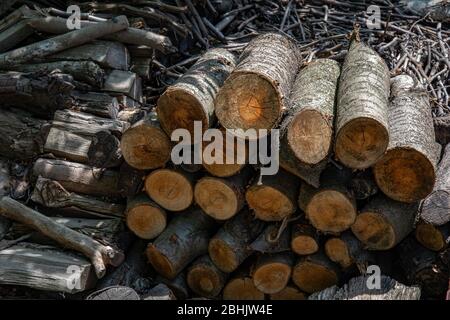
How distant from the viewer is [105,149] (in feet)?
17.0

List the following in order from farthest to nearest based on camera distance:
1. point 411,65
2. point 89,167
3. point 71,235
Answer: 1. point 411,65
2. point 89,167
3. point 71,235

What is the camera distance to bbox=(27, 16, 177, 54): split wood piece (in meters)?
6.19

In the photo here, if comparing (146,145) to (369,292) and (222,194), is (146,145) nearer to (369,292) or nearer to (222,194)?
(222,194)

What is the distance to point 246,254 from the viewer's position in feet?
16.8

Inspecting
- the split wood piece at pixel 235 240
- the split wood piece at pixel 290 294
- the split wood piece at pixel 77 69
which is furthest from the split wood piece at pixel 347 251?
the split wood piece at pixel 77 69

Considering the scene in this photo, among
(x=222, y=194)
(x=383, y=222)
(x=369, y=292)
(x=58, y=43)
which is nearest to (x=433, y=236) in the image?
(x=383, y=222)

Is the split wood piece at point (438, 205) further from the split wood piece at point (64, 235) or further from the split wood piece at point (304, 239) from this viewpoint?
the split wood piece at point (64, 235)

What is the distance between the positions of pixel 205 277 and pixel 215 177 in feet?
3.00

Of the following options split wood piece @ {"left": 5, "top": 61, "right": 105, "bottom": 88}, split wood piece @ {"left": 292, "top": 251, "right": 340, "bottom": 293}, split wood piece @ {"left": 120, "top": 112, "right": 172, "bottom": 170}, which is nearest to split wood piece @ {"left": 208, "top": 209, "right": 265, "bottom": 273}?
split wood piece @ {"left": 292, "top": 251, "right": 340, "bottom": 293}

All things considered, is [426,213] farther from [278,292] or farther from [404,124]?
[278,292]

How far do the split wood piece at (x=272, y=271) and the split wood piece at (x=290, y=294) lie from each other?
9cm

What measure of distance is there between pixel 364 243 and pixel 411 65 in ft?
8.07
